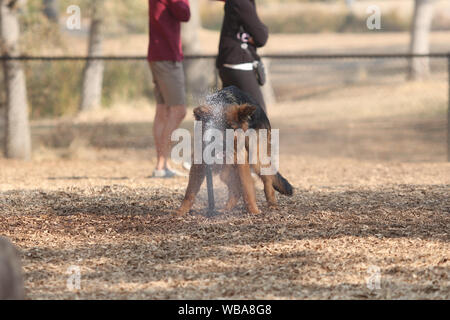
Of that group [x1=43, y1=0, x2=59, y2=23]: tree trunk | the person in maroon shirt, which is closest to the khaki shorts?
the person in maroon shirt

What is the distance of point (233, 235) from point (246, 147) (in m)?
0.74

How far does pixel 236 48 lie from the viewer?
7.71 meters

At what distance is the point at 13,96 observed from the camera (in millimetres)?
12023

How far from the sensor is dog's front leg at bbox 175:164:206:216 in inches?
252

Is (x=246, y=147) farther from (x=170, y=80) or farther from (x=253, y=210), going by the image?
(x=170, y=80)

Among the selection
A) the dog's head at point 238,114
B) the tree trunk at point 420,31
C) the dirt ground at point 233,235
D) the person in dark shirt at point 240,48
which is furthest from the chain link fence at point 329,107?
the dog's head at point 238,114

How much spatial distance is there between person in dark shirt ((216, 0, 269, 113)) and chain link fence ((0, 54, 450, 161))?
14.0ft

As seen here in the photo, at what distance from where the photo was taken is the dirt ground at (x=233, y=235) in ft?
16.3

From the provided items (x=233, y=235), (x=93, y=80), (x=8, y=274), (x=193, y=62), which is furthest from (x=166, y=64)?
(x=193, y=62)

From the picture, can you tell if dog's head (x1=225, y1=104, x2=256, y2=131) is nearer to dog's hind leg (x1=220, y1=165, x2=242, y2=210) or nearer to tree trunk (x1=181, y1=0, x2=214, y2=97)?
dog's hind leg (x1=220, y1=165, x2=242, y2=210)

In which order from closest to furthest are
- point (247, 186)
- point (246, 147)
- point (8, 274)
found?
1. point (8, 274)
2. point (246, 147)
3. point (247, 186)

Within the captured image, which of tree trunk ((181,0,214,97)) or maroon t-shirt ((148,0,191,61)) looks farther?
tree trunk ((181,0,214,97))

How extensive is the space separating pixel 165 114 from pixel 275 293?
454 cm
